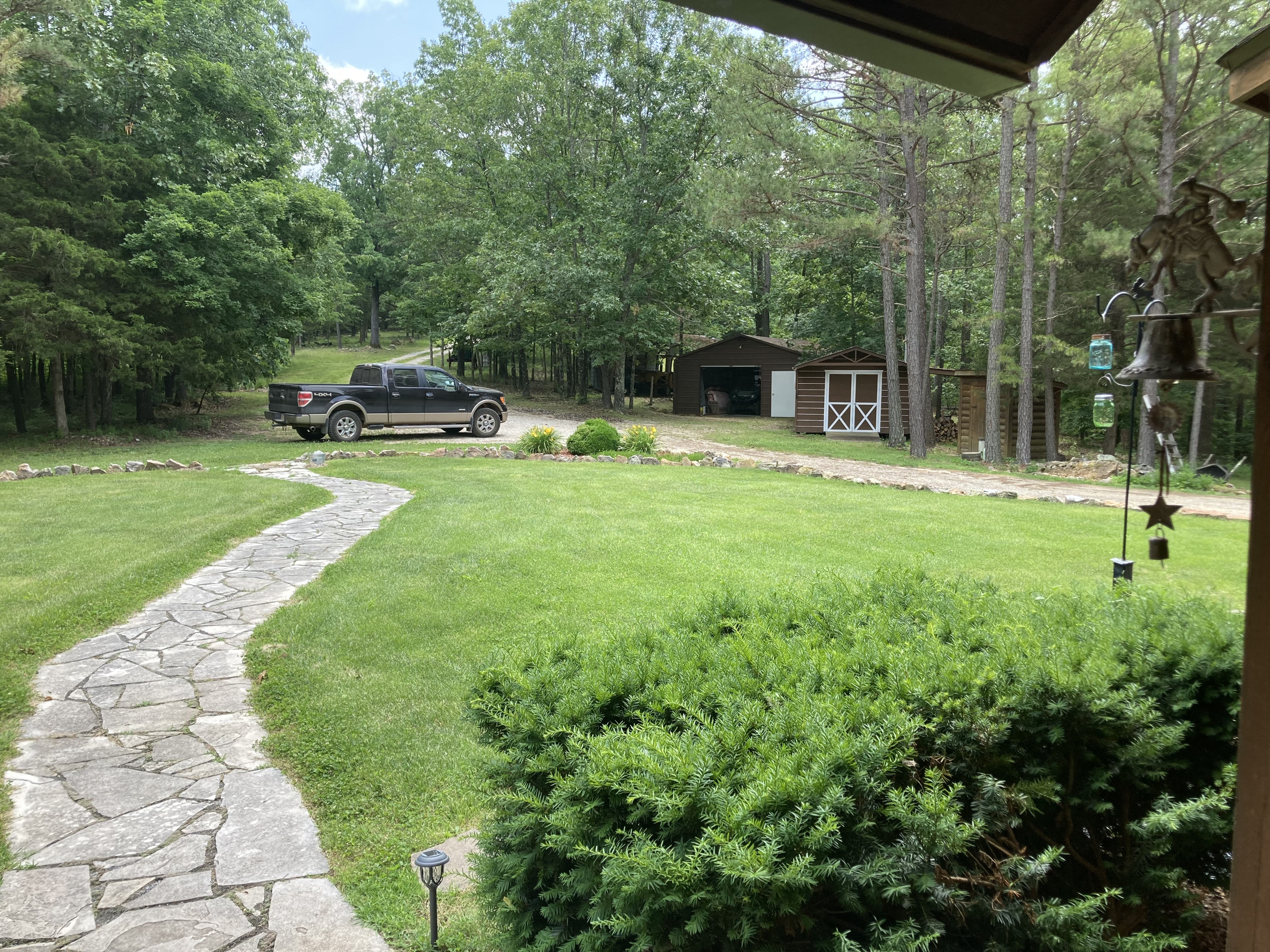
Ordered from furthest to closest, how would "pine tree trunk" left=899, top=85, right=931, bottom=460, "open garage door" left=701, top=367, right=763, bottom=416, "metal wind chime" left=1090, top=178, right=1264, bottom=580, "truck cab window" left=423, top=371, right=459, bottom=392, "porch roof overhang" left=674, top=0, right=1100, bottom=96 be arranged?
1. "open garage door" left=701, top=367, right=763, bottom=416
2. "truck cab window" left=423, top=371, right=459, bottom=392
3. "pine tree trunk" left=899, top=85, right=931, bottom=460
4. "metal wind chime" left=1090, top=178, right=1264, bottom=580
5. "porch roof overhang" left=674, top=0, right=1100, bottom=96

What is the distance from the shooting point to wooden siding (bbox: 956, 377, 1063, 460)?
2059 centimetres

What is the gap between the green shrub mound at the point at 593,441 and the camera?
15836mm

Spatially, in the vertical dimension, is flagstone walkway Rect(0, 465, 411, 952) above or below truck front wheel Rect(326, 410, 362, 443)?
below

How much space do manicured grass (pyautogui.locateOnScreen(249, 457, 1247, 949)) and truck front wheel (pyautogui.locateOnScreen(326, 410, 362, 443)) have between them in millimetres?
5036

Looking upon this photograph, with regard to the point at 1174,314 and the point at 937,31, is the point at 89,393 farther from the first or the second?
the point at 1174,314

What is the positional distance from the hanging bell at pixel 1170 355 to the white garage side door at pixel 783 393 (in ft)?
95.4

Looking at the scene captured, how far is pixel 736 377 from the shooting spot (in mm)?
33562

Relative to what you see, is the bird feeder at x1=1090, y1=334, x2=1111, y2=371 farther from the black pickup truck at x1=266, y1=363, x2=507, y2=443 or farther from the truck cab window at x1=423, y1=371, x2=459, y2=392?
the truck cab window at x1=423, y1=371, x2=459, y2=392

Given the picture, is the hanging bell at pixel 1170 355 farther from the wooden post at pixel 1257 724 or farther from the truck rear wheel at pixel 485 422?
the truck rear wheel at pixel 485 422

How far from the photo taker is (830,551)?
7367 millimetres

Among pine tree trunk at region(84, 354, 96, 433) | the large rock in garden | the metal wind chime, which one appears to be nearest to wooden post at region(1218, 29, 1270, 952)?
the metal wind chime

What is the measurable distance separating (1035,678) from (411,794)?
246cm

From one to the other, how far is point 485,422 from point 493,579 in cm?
1311

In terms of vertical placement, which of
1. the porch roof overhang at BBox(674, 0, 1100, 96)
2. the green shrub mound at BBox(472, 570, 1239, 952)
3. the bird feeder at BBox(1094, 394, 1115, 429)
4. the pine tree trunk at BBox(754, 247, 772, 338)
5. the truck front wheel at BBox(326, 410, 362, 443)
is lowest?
the green shrub mound at BBox(472, 570, 1239, 952)
